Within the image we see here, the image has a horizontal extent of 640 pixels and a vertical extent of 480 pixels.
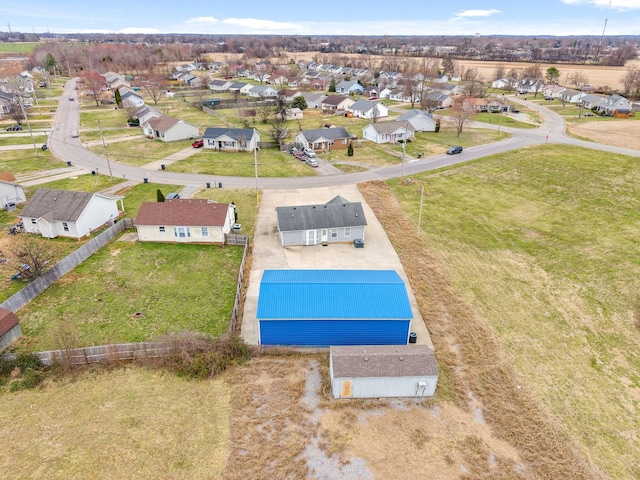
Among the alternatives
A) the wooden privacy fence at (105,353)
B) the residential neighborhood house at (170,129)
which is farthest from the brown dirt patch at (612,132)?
the wooden privacy fence at (105,353)

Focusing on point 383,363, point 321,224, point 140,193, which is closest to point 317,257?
point 321,224

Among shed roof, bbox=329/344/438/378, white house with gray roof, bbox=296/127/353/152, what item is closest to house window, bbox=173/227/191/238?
shed roof, bbox=329/344/438/378

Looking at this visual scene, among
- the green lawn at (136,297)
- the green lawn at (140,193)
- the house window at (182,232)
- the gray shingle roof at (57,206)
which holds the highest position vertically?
the gray shingle roof at (57,206)

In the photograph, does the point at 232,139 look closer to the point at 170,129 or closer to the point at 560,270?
the point at 170,129

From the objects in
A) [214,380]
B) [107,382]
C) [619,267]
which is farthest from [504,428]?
[619,267]

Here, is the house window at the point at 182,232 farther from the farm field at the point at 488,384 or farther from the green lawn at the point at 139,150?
the green lawn at the point at 139,150

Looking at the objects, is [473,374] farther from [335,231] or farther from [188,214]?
[188,214]

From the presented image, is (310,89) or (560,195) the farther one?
(310,89)
